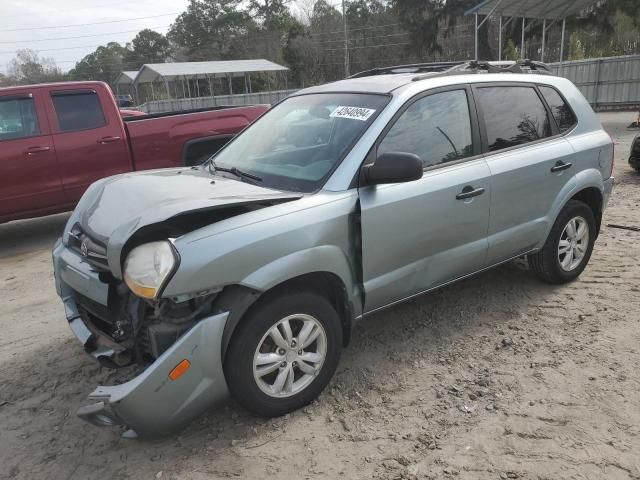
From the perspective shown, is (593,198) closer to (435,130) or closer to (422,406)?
(435,130)

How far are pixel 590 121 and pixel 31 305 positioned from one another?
517cm

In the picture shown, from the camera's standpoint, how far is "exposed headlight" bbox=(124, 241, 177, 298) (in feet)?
8.01

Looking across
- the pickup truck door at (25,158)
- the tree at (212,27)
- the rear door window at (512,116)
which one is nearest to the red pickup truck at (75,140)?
the pickup truck door at (25,158)

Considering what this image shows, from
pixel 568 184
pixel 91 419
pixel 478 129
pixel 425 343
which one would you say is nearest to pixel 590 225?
pixel 568 184

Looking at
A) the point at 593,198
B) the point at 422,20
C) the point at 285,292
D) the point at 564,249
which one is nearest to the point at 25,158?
the point at 285,292

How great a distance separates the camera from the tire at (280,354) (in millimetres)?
2650

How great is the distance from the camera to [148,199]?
2918 mm

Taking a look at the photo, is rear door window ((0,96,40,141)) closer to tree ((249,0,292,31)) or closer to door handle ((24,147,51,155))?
door handle ((24,147,51,155))

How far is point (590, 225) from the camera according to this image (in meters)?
4.58

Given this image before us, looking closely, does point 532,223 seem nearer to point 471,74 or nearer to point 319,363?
point 471,74

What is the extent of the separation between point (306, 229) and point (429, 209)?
928mm

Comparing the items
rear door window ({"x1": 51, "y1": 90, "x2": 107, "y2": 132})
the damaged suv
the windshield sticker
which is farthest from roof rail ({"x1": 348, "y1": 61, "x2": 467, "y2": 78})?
rear door window ({"x1": 51, "y1": 90, "x2": 107, "y2": 132})

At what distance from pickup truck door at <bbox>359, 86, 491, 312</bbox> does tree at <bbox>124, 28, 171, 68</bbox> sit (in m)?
88.5

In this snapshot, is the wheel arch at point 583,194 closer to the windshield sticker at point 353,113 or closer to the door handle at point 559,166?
the door handle at point 559,166
